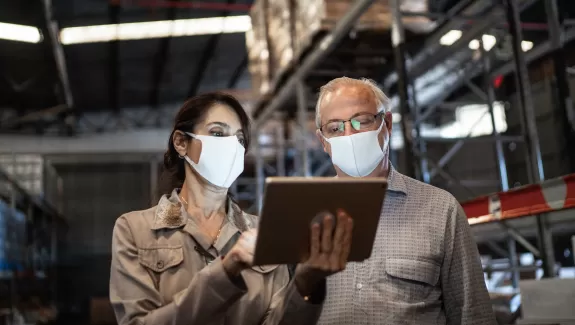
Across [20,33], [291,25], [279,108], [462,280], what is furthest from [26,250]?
[462,280]

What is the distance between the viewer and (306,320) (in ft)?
6.01

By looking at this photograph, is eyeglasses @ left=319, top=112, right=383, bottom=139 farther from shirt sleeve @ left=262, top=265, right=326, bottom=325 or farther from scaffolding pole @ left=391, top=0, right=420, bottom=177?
scaffolding pole @ left=391, top=0, right=420, bottom=177

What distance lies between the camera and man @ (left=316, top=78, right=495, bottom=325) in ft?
7.56

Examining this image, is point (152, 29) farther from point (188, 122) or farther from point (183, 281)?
point (183, 281)

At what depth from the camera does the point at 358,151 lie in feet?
8.36

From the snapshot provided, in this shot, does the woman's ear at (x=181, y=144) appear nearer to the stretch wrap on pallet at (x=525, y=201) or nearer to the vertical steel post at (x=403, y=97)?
the stretch wrap on pallet at (x=525, y=201)

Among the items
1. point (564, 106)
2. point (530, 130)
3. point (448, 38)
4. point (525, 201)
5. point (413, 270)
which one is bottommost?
point (413, 270)

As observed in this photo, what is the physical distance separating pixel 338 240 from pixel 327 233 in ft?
0.13

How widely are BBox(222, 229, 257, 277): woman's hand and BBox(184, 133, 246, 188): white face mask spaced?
485 millimetres

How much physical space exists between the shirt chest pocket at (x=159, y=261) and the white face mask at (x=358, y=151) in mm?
877

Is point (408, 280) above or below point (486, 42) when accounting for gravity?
below

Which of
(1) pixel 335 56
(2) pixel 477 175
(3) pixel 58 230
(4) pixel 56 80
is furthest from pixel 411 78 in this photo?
(3) pixel 58 230

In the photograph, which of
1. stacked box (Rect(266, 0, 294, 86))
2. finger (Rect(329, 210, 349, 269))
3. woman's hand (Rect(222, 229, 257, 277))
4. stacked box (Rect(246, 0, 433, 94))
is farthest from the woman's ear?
stacked box (Rect(266, 0, 294, 86))

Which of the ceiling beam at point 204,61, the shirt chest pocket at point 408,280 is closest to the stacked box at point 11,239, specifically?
the ceiling beam at point 204,61
